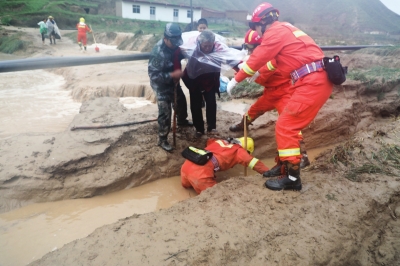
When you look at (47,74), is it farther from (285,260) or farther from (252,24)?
(285,260)

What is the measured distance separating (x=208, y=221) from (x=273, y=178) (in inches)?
42.4

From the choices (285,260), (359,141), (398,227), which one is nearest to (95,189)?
(285,260)

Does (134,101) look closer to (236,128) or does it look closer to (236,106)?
(236,106)

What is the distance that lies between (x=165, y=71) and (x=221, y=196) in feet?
6.16

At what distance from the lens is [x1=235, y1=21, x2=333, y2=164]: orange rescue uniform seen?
2840 millimetres

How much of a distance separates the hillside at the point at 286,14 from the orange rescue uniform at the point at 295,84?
26.4m

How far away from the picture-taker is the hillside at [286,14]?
26.9m

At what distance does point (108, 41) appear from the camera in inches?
864

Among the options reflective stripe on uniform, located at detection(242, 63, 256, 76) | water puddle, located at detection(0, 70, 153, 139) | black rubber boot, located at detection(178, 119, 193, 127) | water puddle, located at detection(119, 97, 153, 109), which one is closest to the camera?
reflective stripe on uniform, located at detection(242, 63, 256, 76)

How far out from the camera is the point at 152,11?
34.3 m

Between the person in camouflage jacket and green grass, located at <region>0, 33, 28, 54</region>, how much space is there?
52.9ft

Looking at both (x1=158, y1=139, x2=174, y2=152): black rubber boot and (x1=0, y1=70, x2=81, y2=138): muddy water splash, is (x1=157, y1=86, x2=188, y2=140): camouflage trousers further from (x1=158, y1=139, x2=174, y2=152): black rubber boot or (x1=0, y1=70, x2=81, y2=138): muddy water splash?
(x1=0, y1=70, x2=81, y2=138): muddy water splash

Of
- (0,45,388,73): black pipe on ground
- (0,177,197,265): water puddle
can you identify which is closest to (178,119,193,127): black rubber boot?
(0,177,197,265): water puddle

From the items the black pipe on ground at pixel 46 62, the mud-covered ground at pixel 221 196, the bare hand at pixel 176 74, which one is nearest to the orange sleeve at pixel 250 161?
the mud-covered ground at pixel 221 196
